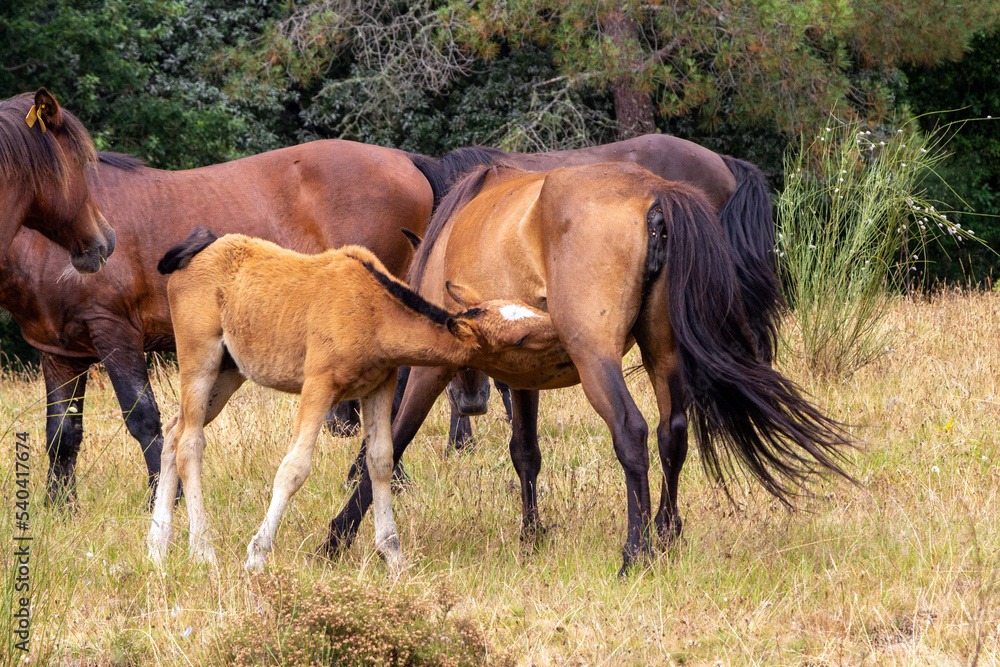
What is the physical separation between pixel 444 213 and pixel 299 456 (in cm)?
168

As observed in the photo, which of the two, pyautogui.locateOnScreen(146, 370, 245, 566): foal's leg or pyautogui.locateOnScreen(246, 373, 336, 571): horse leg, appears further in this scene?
pyautogui.locateOnScreen(146, 370, 245, 566): foal's leg

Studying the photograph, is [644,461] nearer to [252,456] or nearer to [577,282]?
[577,282]

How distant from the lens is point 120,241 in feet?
19.0

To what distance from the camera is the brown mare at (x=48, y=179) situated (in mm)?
4012

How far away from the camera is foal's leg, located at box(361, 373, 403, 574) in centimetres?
387

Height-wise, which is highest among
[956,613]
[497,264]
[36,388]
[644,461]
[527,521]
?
[497,264]

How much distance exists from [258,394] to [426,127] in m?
7.58

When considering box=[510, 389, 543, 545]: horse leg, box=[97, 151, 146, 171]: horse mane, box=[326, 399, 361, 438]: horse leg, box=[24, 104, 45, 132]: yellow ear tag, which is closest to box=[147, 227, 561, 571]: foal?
box=[24, 104, 45, 132]: yellow ear tag

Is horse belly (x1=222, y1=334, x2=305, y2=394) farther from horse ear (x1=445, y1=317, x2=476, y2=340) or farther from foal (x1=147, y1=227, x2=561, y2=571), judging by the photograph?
horse ear (x1=445, y1=317, x2=476, y2=340)

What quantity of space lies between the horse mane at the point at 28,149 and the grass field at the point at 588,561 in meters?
1.14

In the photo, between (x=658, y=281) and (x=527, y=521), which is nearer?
(x=658, y=281)

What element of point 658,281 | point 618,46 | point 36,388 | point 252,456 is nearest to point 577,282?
point 658,281

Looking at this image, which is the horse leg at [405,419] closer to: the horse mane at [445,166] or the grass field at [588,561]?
the grass field at [588,561]

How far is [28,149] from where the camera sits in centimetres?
408
